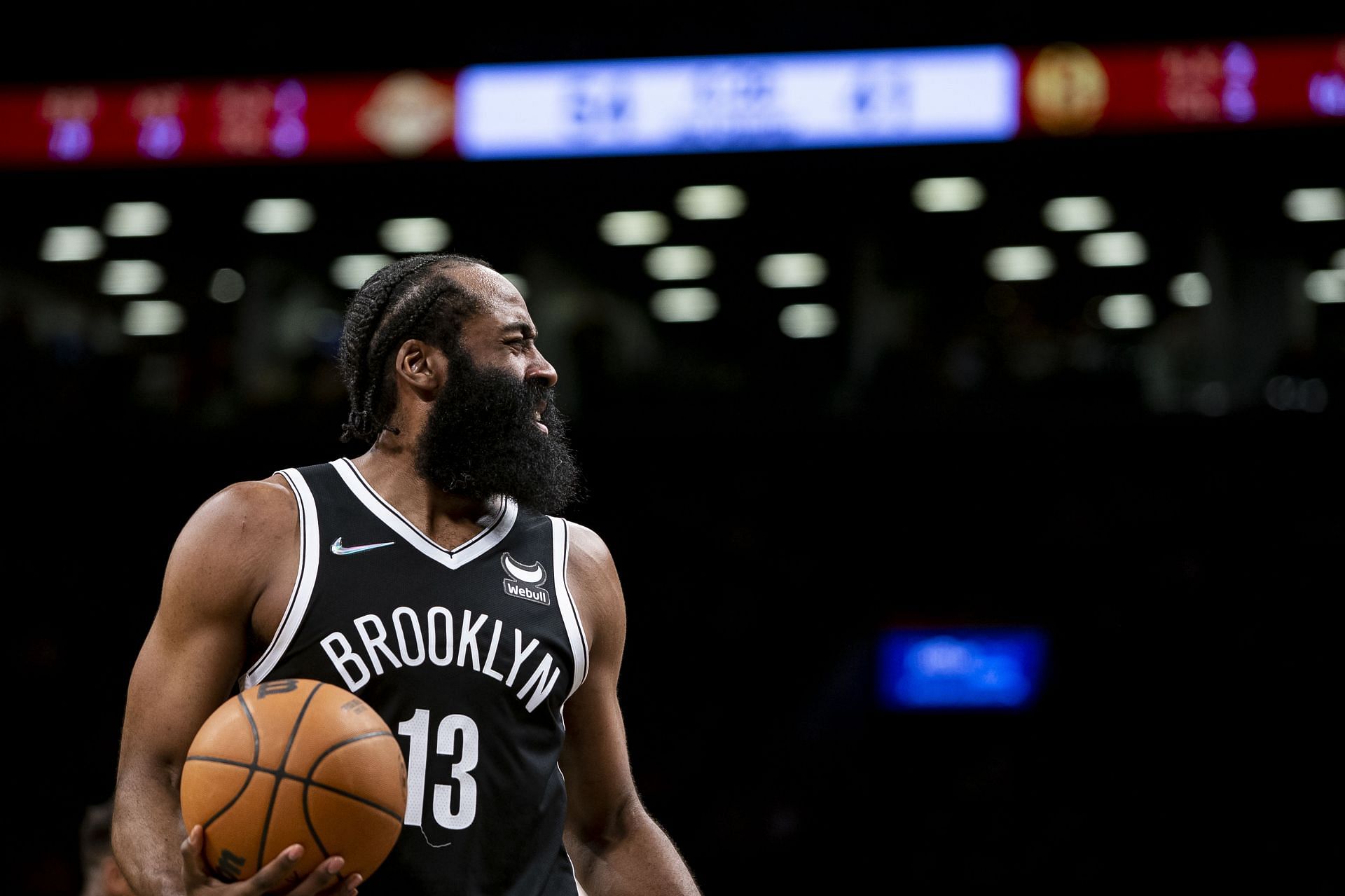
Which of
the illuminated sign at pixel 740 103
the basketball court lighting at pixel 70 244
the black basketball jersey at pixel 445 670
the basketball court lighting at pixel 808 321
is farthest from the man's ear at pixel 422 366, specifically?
the basketball court lighting at pixel 70 244

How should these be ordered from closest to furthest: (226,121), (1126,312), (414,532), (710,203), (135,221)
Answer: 1. (414,532)
2. (226,121)
3. (1126,312)
4. (710,203)
5. (135,221)

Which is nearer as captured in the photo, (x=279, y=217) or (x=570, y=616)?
(x=570, y=616)

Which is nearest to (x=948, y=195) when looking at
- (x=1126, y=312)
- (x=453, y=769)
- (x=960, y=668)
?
(x=1126, y=312)

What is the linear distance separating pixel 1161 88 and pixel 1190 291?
6.85 feet

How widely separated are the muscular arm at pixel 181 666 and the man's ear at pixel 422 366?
1.48 feet

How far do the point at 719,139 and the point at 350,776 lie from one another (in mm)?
7951

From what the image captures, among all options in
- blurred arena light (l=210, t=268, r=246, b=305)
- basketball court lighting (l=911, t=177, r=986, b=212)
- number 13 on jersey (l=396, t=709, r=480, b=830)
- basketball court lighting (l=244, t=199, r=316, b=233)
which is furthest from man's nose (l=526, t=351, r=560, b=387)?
blurred arena light (l=210, t=268, r=246, b=305)

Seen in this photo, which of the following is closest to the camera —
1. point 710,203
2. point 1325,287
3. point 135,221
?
point 1325,287

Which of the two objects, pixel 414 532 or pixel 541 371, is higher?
pixel 541 371

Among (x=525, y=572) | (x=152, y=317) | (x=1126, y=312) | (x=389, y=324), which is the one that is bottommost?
(x=525, y=572)

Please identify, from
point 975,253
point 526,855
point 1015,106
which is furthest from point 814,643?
point 526,855

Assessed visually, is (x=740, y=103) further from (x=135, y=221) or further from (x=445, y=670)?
(x=445, y=670)

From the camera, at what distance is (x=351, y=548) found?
105 inches

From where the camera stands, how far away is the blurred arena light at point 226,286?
1198 centimetres
